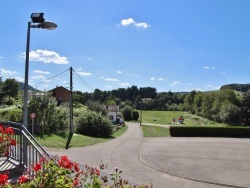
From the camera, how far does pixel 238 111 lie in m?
64.2

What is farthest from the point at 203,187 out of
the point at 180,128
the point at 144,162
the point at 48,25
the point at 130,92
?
the point at 130,92

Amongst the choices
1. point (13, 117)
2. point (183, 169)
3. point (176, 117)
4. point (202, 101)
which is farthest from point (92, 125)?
point (202, 101)

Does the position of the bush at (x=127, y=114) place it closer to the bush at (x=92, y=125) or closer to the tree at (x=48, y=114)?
the bush at (x=92, y=125)

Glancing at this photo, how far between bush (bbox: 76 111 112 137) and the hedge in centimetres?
1272

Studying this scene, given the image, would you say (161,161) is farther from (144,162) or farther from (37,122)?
(37,122)

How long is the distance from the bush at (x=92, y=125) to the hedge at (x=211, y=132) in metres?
12.7

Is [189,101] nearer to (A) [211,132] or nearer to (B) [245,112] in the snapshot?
(B) [245,112]

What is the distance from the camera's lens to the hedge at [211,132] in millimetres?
44659

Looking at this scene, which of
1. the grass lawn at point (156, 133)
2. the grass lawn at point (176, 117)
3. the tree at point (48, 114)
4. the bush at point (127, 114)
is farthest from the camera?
the bush at point (127, 114)

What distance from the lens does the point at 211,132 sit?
45.2 metres

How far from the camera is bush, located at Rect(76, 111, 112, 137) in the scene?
1460 inches

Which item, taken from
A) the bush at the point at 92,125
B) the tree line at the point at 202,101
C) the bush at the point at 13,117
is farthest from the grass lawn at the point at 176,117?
the bush at the point at 13,117

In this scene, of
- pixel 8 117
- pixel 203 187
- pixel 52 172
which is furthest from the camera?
pixel 8 117

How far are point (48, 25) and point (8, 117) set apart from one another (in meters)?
21.2
